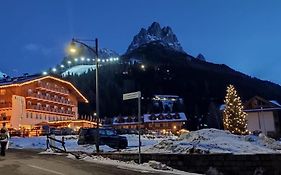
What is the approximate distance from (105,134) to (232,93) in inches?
1327

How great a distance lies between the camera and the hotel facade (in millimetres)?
74000

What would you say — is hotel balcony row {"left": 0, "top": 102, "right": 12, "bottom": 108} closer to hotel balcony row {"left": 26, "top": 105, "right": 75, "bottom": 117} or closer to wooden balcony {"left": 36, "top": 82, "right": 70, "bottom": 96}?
hotel balcony row {"left": 26, "top": 105, "right": 75, "bottom": 117}

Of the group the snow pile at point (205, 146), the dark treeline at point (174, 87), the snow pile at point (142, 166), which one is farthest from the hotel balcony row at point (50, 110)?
the snow pile at point (142, 166)

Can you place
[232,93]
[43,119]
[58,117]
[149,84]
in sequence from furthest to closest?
[149,84], [58,117], [43,119], [232,93]

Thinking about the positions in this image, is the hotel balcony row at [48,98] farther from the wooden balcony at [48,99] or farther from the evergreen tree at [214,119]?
the evergreen tree at [214,119]

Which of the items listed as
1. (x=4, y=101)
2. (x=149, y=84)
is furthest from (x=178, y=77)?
(x=4, y=101)

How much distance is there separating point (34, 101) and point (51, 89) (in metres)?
6.55

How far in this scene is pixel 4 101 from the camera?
245ft

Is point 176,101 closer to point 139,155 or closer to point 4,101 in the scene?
point 4,101

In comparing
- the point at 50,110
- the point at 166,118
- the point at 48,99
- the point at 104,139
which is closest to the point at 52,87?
the point at 48,99

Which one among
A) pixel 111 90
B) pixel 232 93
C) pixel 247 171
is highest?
pixel 111 90

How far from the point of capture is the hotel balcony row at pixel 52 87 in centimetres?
8201

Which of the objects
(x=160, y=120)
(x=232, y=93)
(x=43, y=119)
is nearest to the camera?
(x=232, y=93)

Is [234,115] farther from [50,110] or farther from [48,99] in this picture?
[50,110]
